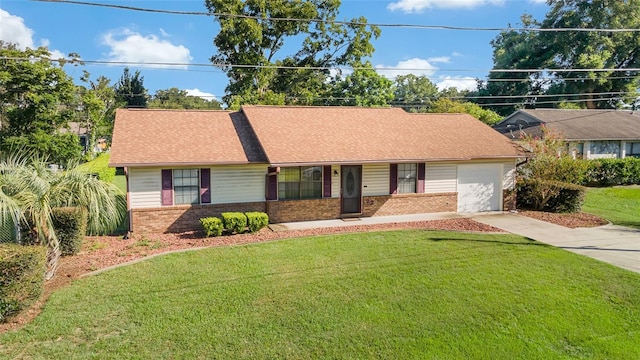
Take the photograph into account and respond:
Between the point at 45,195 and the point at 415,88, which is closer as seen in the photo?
the point at 45,195

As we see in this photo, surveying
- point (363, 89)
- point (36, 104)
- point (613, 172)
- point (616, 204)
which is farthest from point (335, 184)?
point (36, 104)

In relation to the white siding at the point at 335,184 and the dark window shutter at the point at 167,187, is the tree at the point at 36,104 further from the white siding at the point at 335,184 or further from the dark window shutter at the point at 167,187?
the white siding at the point at 335,184

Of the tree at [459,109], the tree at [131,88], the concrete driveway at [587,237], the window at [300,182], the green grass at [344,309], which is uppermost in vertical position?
the tree at [131,88]

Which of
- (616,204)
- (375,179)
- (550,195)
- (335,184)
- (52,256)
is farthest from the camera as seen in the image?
(616,204)

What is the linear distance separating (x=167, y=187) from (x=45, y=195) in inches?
180

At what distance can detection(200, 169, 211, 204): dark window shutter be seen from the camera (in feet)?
45.0

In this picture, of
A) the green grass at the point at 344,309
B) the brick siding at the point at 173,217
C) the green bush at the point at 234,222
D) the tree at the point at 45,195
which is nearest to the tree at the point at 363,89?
the brick siding at the point at 173,217

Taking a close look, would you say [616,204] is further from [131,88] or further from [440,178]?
[131,88]

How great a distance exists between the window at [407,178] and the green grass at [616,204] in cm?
752

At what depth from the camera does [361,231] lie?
13406mm

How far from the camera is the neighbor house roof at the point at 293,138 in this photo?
13781 millimetres

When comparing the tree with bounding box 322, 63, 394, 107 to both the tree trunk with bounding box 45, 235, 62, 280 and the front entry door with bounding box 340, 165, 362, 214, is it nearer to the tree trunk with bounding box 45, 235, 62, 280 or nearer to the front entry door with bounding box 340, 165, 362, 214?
the front entry door with bounding box 340, 165, 362, 214

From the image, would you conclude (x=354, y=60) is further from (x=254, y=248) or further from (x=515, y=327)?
(x=515, y=327)

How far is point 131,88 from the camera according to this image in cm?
4906
